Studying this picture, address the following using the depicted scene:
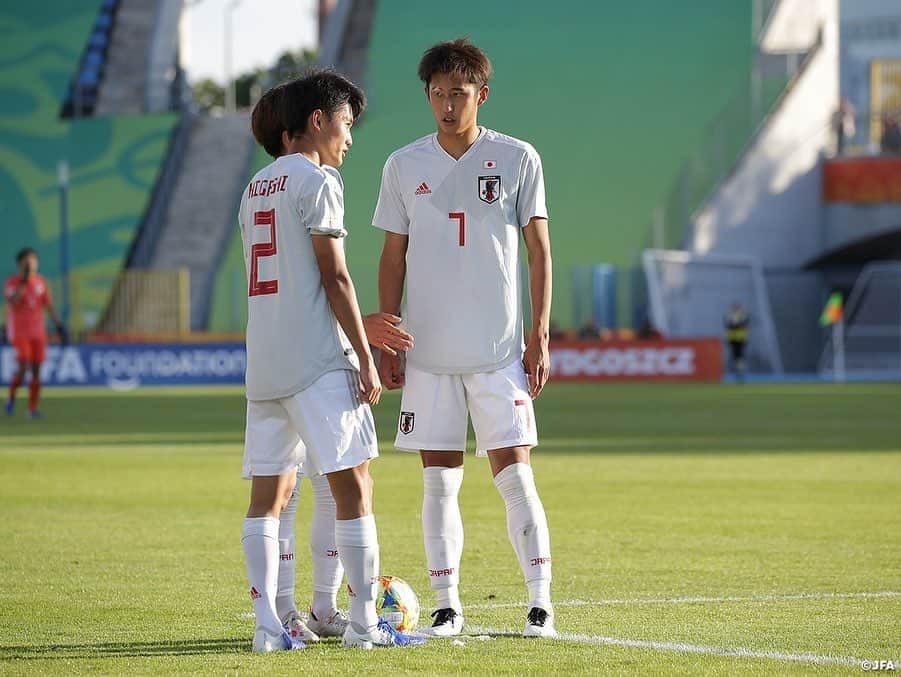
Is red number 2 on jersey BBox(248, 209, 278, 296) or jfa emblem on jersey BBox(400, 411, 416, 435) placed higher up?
red number 2 on jersey BBox(248, 209, 278, 296)

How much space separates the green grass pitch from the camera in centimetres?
633

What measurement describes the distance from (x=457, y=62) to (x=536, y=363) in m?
1.23

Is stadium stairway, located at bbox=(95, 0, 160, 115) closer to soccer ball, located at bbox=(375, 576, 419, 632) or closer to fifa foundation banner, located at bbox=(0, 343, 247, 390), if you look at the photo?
fifa foundation banner, located at bbox=(0, 343, 247, 390)

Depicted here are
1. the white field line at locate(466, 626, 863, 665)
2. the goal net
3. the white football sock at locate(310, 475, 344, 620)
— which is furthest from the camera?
the goal net

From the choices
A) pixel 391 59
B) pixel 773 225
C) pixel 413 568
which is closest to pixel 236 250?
pixel 391 59

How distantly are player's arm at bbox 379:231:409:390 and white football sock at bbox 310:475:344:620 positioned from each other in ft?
1.66

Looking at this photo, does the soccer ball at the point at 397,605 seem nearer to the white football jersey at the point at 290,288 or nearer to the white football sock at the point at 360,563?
the white football sock at the point at 360,563

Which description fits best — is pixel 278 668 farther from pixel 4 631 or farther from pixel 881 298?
pixel 881 298

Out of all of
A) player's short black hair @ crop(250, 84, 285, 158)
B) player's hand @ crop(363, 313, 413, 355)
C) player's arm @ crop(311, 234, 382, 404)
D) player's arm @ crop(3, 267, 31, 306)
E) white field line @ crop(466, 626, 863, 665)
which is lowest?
white field line @ crop(466, 626, 863, 665)

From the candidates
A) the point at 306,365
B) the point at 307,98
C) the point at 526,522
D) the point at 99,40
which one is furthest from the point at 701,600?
the point at 99,40

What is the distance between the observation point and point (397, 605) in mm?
6973

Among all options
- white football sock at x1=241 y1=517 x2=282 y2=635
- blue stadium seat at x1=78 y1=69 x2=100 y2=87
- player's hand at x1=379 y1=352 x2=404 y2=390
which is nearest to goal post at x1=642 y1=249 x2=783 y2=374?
blue stadium seat at x1=78 y1=69 x2=100 y2=87

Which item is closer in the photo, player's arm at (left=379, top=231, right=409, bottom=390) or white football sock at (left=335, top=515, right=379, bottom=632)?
white football sock at (left=335, top=515, right=379, bottom=632)

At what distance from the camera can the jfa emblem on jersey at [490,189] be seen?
6953 mm
